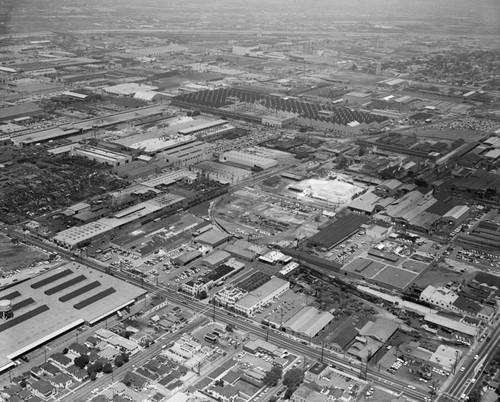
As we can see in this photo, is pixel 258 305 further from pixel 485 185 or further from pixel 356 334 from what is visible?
pixel 485 185

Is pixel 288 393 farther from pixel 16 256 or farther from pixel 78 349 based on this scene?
pixel 16 256

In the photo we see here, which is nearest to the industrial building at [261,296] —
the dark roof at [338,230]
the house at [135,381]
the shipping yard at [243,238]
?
the shipping yard at [243,238]

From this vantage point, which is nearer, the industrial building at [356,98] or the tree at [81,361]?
the tree at [81,361]

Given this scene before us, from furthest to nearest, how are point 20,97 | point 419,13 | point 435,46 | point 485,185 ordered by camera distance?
point 419,13 < point 435,46 < point 20,97 < point 485,185

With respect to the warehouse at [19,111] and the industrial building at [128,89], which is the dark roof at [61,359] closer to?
the warehouse at [19,111]

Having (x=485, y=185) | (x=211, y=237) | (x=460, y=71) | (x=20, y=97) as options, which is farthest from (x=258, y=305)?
(x=460, y=71)
